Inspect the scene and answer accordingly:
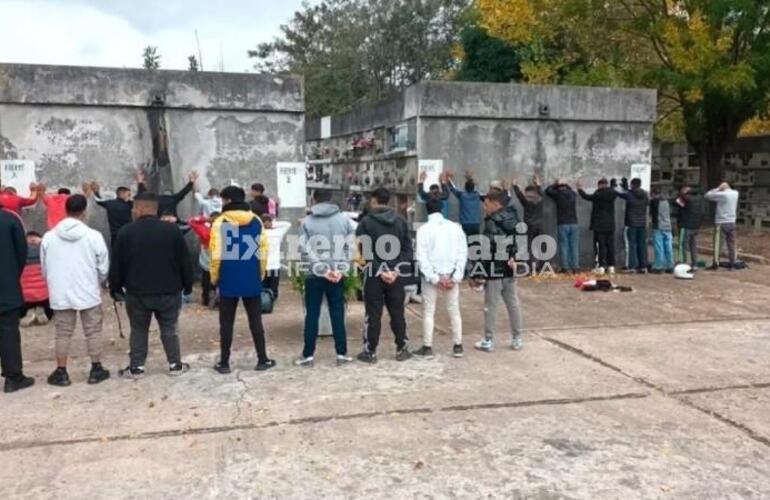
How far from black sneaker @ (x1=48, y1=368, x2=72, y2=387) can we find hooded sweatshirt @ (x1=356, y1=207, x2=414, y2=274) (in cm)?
283

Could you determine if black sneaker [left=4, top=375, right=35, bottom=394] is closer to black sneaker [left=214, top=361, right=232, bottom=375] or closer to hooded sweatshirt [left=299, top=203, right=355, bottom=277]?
black sneaker [left=214, top=361, right=232, bottom=375]

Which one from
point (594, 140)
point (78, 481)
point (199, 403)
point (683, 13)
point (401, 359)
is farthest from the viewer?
point (683, 13)

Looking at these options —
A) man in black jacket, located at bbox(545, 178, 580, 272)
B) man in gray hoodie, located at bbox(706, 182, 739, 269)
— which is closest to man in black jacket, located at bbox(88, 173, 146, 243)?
man in black jacket, located at bbox(545, 178, 580, 272)

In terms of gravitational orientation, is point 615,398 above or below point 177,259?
below

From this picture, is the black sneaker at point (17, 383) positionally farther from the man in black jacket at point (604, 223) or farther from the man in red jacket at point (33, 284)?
the man in black jacket at point (604, 223)

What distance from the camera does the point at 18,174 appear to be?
1061 cm

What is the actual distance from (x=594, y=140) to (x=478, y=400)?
888cm

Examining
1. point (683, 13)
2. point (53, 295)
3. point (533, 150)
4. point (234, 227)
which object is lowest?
point (53, 295)

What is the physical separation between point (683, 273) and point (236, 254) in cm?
867

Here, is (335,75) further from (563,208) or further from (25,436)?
(25,436)

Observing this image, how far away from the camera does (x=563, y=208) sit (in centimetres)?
1248

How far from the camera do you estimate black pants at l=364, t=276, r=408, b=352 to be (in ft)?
22.6

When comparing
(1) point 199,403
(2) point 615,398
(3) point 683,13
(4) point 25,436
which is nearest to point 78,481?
(4) point 25,436

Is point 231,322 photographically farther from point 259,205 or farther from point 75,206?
point 259,205
